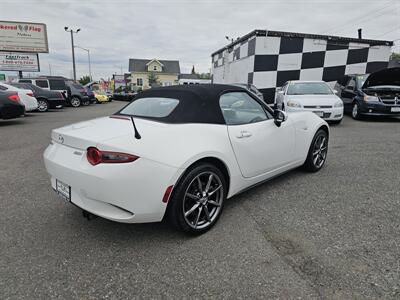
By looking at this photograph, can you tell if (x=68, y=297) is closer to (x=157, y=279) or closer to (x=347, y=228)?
(x=157, y=279)

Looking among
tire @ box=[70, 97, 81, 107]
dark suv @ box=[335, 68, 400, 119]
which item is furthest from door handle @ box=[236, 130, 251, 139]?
tire @ box=[70, 97, 81, 107]

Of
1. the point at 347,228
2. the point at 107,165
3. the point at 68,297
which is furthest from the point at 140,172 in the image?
the point at 347,228

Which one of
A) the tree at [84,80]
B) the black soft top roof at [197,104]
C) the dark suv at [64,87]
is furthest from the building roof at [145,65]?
the black soft top roof at [197,104]

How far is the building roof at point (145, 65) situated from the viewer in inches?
1972

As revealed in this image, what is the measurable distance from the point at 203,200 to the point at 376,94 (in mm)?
7762

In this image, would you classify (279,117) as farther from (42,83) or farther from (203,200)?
(42,83)

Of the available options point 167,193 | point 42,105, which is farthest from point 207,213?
point 42,105

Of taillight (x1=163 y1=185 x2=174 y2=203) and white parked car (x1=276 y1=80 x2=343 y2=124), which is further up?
white parked car (x1=276 y1=80 x2=343 y2=124)

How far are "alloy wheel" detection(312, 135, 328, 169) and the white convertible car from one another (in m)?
0.79

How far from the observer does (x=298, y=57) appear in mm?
11031

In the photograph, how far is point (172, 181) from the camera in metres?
1.80

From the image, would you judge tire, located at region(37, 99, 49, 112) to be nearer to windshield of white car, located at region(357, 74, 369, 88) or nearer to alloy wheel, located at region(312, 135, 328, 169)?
alloy wheel, located at region(312, 135, 328, 169)

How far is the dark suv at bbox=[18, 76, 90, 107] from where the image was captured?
43.7ft

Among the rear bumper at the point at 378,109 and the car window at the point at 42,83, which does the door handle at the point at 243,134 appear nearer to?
the rear bumper at the point at 378,109
